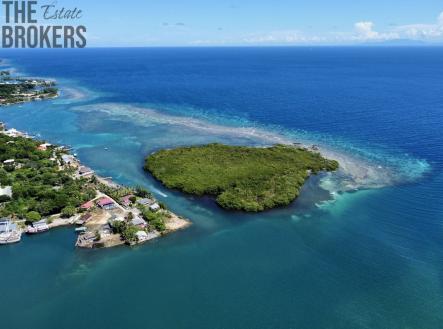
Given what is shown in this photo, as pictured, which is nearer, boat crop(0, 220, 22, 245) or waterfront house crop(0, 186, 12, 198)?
boat crop(0, 220, 22, 245)

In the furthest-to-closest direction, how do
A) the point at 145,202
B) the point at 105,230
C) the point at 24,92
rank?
the point at 24,92 < the point at 145,202 < the point at 105,230

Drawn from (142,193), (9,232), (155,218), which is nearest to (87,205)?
(142,193)

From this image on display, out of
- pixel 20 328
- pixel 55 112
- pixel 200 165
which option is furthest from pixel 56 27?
pixel 20 328

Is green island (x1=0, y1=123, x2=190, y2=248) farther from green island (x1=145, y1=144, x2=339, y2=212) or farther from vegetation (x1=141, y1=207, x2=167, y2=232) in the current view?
green island (x1=145, y1=144, x2=339, y2=212)

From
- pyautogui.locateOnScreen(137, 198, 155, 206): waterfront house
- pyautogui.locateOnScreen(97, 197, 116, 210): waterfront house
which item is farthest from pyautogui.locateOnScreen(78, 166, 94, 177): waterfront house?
pyautogui.locateOnScreen(137, 198, 155, 206): waterfront house

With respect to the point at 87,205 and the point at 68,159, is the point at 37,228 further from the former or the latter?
the point at 68,159

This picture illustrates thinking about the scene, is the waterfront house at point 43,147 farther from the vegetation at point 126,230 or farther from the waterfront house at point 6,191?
the vegetation at point 126,230
